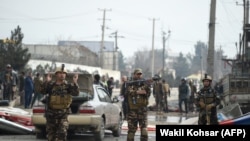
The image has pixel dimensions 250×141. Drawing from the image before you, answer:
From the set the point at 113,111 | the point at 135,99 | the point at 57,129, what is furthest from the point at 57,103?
the point at 113,111

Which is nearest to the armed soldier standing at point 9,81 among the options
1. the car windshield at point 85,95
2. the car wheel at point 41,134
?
the car wheel at point 41,134

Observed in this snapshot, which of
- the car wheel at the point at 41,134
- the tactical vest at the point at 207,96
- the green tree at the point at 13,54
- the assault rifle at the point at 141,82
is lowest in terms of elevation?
the car wheel at the point at 41,134

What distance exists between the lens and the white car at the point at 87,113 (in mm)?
12875

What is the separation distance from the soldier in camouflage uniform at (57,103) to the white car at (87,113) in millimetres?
2840

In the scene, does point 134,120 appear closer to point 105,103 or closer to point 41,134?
point 105,103

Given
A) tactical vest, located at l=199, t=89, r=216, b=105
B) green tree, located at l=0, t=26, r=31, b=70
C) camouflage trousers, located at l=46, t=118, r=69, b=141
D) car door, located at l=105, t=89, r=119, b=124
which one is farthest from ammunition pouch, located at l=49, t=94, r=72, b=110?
green tree, located at l=0, t=26, r=31, b=70

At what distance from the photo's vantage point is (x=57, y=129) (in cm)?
989

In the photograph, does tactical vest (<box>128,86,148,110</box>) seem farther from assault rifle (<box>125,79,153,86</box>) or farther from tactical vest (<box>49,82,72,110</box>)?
tactical vest (<box>49,82,72,110</box>)

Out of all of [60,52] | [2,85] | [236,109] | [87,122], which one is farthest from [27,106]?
[60,52]

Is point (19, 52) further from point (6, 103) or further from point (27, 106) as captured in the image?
point (6, 103)

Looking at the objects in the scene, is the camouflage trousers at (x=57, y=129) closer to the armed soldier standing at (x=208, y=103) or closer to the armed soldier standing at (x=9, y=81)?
the armed soldier standing at (x=208, y=103)

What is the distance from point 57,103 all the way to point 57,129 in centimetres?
48

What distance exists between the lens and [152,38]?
83.1m

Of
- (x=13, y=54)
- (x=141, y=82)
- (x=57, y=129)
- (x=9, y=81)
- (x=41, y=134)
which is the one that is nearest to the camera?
(x=57, y=129)
